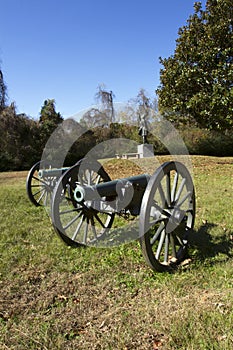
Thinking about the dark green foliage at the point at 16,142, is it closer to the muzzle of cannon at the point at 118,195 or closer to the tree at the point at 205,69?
the tree at the point at 205,69

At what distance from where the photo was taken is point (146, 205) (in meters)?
2.68

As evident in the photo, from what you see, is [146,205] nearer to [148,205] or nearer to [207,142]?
[148,205]

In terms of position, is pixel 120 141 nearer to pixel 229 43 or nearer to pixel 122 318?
pixel 229 43

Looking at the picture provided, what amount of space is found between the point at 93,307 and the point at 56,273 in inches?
32.9

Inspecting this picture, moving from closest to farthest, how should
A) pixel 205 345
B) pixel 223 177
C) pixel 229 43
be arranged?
1. pixel 205 345
2. pixel 223 177
3. pixel 229 43

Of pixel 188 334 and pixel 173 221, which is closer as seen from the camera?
pixel 188 334

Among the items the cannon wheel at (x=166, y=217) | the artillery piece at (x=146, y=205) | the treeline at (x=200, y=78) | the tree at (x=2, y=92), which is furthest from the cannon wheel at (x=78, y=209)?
the tree at (x=2, y=92)

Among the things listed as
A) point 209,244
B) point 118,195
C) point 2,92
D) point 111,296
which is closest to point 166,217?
point 118,195

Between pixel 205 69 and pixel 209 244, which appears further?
pixel 205 69

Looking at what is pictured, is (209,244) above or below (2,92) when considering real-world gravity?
below

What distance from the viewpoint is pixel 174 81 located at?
40.2 feet

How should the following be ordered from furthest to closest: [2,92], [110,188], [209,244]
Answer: [2,92] < [209,244] < [110,188]

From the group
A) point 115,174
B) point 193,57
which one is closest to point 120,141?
point 115,174

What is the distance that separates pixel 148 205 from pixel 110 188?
2.90 feet
